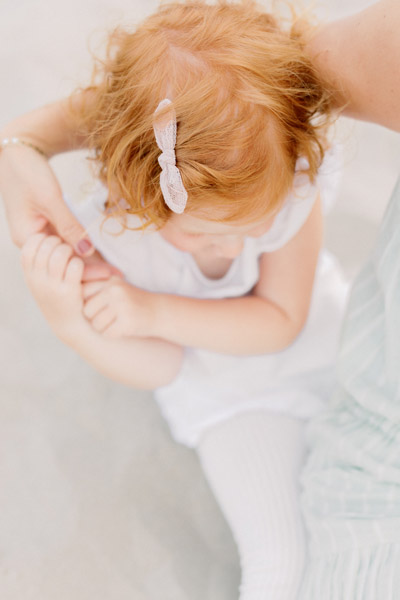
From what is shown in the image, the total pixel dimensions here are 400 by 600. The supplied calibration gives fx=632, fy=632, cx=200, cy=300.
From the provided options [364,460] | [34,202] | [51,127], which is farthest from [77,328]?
[364,460]

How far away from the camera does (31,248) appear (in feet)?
2.44

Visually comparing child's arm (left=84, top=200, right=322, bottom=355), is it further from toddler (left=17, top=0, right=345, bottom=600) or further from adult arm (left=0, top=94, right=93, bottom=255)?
adult arm (left=0, top=94, right=93, bottom=255)

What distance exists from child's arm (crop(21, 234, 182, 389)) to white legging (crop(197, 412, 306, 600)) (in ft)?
0.44

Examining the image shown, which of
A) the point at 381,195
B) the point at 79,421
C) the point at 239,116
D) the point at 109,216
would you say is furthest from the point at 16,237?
the point at 381,195

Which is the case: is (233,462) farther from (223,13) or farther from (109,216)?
(223,13)

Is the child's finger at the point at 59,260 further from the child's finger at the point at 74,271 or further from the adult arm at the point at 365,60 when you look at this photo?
the adult arm at the point at 365,60

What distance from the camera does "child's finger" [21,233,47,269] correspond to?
0.75 m

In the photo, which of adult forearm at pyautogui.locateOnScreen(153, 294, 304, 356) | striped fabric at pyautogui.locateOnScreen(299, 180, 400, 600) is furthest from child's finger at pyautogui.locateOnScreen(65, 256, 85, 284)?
striped fabric at pyautogui.locateOnScreen(299, 180, 400, 600)

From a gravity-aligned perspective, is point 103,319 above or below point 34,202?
below

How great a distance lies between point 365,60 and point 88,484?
0.77m

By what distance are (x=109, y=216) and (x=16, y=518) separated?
0.54 m

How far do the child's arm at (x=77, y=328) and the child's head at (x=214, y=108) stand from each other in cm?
11

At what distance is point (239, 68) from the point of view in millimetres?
616

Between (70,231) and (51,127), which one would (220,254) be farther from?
(51,127)
